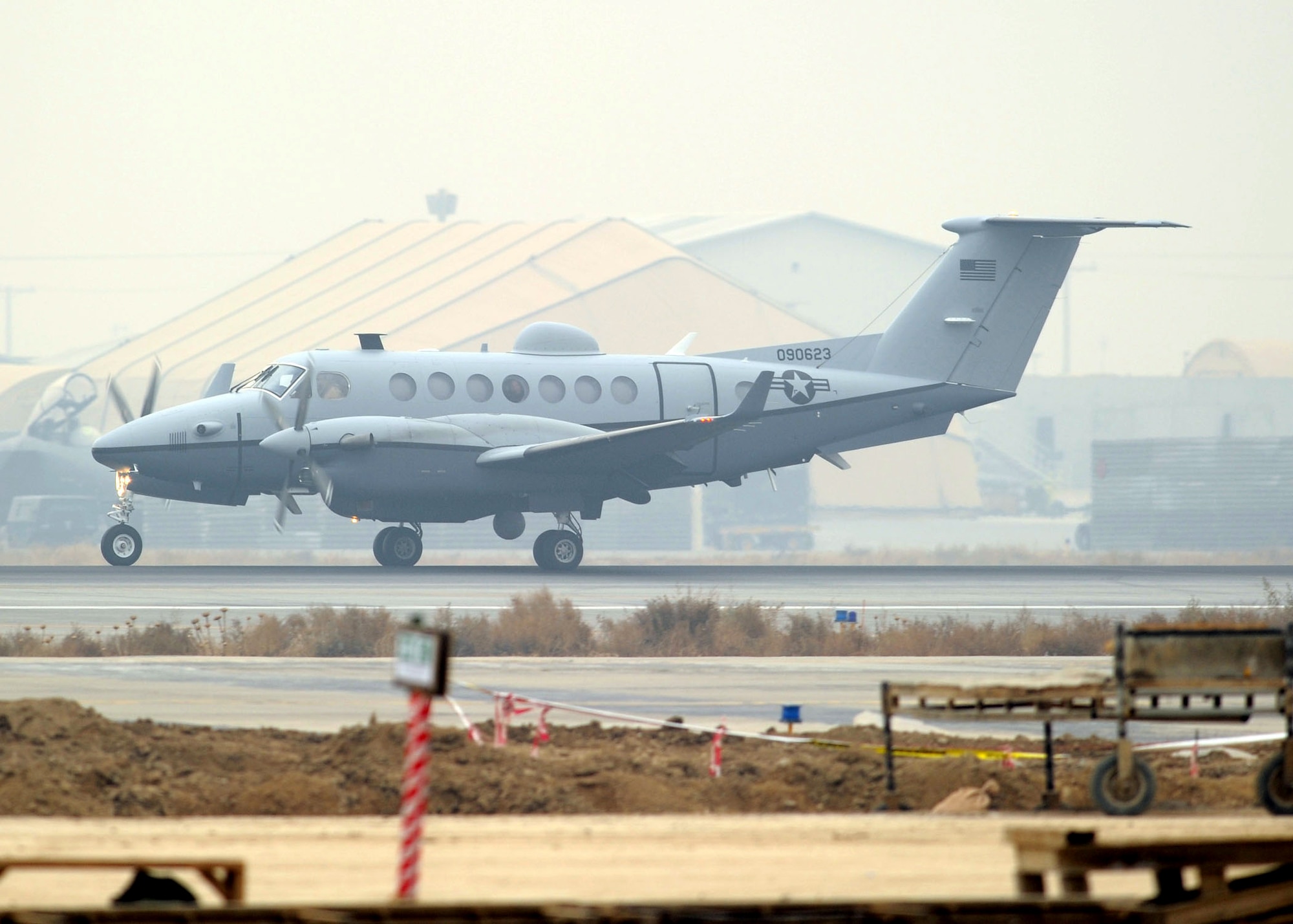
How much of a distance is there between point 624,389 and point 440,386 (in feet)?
12.8

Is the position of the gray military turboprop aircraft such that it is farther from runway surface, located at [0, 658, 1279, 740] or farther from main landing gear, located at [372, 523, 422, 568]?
runway surface, located at [0, 658, 1279, 740]

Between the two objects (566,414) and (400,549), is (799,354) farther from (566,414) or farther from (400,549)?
(400,549)

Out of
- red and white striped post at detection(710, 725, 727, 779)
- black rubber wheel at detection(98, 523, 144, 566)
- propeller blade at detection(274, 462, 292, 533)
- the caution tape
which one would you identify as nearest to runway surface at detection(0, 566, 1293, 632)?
black rubber wheel at detection(98, 523, 144, 566)

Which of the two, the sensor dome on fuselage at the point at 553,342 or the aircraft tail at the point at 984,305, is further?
the aircraft tail at the point at 984,305

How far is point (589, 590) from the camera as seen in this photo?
28000mm

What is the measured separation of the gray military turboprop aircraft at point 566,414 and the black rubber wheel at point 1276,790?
18476mm

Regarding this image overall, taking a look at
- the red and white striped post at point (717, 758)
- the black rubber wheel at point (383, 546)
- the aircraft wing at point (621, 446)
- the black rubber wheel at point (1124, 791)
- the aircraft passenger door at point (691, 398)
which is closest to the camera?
the black rubber wheel at point (1124, 791)

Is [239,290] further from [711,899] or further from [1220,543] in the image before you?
[711,899]

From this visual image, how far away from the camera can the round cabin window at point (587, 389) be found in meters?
31.5

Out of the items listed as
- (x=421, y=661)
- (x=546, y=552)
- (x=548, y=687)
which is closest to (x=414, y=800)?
(x=421, y=661)

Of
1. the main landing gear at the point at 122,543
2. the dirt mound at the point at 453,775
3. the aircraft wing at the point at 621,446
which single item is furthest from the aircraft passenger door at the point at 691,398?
the dirt mound at the point at 453,775

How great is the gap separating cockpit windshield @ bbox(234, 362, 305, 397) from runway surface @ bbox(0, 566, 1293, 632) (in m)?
3.67

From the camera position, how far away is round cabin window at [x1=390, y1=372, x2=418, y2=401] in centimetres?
2984

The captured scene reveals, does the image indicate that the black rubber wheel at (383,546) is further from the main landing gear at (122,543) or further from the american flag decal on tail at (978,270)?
the american flag decal on tail at (978,270)
